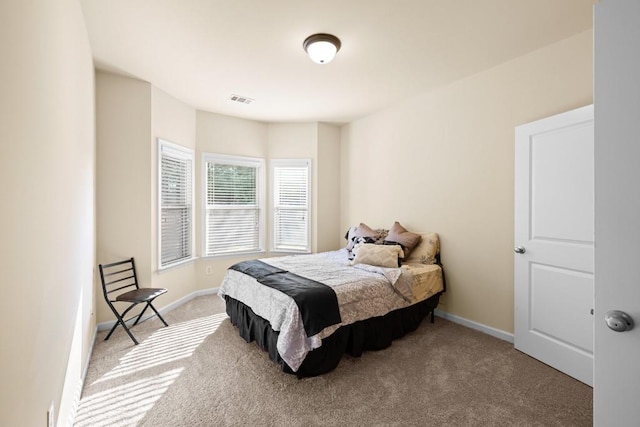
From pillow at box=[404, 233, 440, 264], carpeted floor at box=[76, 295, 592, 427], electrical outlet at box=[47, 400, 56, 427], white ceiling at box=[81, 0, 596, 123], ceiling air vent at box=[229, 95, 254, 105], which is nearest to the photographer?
electrical outlet at box=[47, 400, 56, 427]

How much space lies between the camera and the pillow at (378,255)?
3258 mm

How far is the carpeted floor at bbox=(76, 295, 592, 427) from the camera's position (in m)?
1.91

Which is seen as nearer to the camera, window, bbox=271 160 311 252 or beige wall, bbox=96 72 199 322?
beige wall, bbox=96 72 199 322

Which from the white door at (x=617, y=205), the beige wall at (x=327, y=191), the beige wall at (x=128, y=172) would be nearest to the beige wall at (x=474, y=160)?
the beige wall at (x=327, y=191)

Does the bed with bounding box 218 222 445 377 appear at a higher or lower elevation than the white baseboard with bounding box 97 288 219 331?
higher

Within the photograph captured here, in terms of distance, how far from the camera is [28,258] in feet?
3.68

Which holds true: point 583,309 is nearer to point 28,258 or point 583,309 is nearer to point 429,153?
point 429,153

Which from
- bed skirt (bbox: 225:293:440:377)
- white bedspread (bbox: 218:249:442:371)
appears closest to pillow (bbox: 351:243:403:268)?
white bedspread (bbox: 218:249:442:371)

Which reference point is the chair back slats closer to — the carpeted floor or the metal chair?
the metal chair

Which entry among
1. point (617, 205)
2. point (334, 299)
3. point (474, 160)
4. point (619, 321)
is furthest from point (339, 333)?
point (474, 160)

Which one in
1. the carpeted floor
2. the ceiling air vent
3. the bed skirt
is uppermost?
the ceiling air vent

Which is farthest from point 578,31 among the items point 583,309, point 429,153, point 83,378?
point 83,378

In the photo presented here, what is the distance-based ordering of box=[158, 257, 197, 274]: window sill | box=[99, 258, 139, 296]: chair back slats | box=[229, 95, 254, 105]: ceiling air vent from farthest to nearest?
box=[229, 95, 254, 105]: ceiling air vent → box=[158, 257, 197, 274]: window sill → box=[99, 258, 139, 296]: chair back slats

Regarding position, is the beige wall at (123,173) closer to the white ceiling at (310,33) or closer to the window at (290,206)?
the white ceiling at (310,33)
